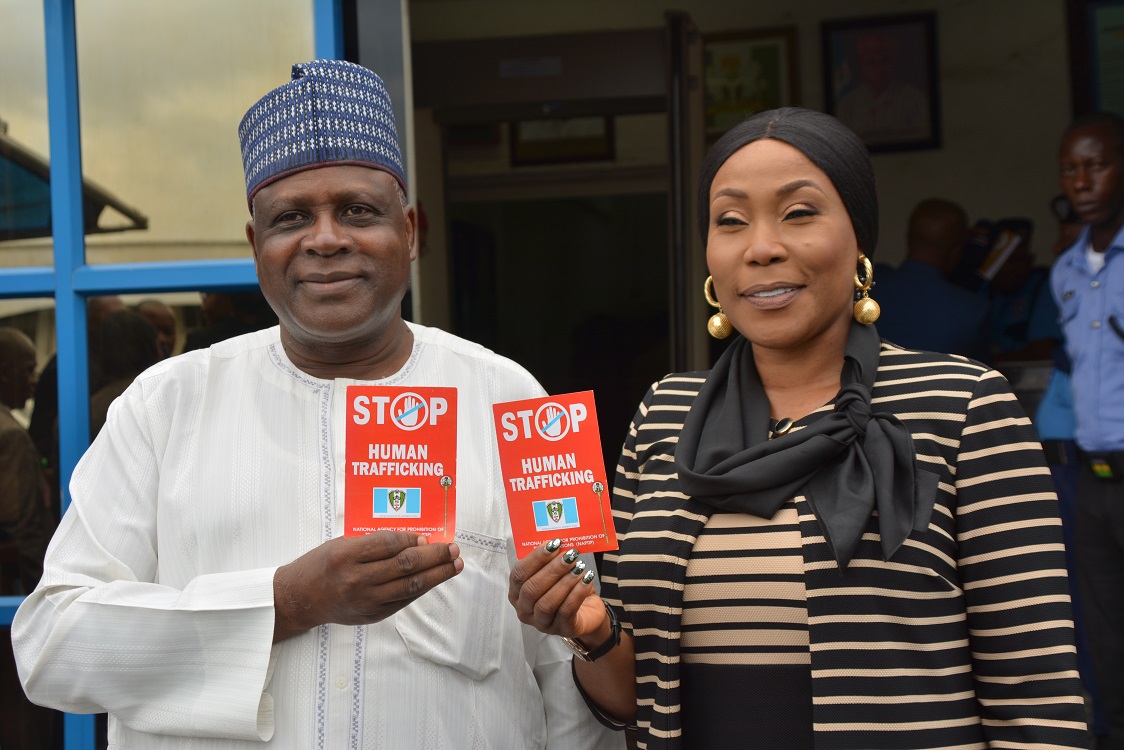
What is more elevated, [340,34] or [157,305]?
[340,34]

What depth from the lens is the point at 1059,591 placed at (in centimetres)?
163

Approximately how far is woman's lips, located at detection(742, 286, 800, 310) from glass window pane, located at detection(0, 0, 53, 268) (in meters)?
1.73

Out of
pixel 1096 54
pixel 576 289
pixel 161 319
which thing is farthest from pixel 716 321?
pixel 576 289

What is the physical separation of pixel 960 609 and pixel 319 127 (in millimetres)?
1285

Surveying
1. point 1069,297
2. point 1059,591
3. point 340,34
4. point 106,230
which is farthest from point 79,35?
point 1069,297

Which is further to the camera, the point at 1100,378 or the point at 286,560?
the point at 1100,378

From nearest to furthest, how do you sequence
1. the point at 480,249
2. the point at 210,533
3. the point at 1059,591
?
the point at 1059,591, the point at 210,533, the point at 480,249

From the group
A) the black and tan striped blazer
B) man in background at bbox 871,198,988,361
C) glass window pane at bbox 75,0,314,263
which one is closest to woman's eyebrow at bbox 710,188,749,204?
the black and tan striped blazer

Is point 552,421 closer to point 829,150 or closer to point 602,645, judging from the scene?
point 602,645

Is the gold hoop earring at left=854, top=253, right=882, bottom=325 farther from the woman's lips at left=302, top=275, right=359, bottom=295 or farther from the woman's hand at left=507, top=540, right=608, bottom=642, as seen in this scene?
the woman's lips at left=302, top=275, right=359, bottom=295

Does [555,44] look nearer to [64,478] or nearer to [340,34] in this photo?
[340,34]

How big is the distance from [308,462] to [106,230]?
3.59ft

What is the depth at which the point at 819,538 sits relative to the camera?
170cm

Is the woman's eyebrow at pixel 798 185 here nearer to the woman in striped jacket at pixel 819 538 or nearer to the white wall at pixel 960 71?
the woman in striped jacket at pixel 819 538
